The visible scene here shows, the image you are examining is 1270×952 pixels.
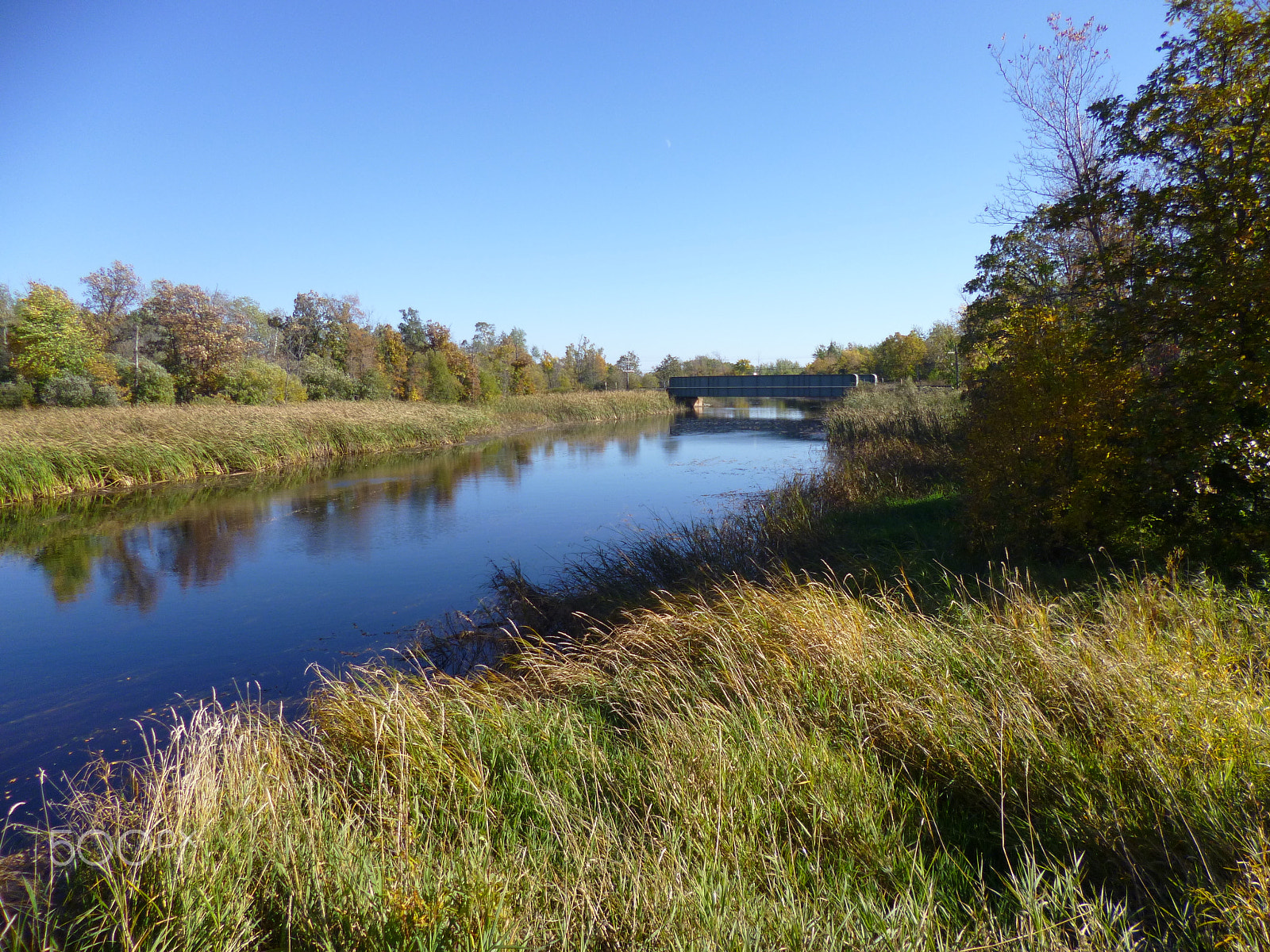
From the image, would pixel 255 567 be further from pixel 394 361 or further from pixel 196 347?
pixel 394 361

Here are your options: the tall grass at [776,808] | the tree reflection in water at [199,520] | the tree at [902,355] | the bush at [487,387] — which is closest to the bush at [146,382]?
the tree reflection in water at [199,520]

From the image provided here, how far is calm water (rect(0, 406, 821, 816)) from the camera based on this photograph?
6.44 metres

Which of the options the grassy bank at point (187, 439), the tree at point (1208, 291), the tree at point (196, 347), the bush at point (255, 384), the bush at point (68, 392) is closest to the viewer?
the tree at point (1208, 291)

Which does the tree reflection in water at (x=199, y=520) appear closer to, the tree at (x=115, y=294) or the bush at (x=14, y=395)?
the bush at (x=14, y=395)

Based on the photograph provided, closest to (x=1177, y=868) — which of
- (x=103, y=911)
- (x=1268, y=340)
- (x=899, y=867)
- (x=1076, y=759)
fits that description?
(x=1076, y=759)

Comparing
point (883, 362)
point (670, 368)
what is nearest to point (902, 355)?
point (883, 362)

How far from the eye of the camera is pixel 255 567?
1066cm

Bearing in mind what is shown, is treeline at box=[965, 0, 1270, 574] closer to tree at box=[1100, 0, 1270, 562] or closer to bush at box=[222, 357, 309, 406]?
tree at box=[1100, 0, 1270, 562]

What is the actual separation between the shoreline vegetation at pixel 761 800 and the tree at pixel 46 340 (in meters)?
33.4

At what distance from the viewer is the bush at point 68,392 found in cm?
2747

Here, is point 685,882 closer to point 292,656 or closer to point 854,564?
point 854,564

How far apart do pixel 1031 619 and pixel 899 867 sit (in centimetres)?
233

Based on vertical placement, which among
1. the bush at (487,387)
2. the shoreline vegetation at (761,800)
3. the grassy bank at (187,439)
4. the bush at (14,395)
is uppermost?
the bush at (14,395)

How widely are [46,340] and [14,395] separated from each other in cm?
288
